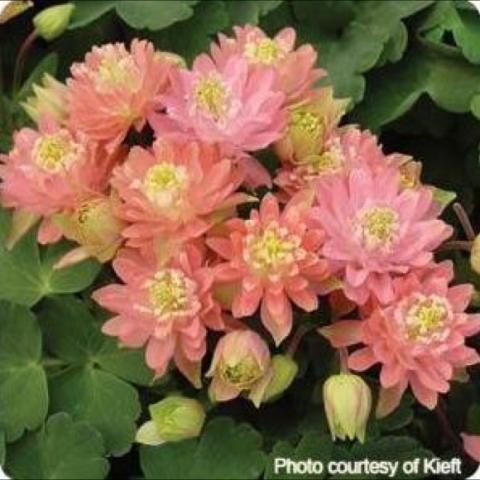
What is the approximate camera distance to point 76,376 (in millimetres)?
828

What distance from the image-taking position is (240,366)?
740mm

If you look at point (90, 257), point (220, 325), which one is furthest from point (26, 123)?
point (220, 325)

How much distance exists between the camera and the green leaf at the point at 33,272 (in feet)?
2.71

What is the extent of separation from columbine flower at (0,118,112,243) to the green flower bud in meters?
0.16

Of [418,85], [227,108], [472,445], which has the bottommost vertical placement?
[472,445]

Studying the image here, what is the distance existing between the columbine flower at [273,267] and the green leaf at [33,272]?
0.36 ft

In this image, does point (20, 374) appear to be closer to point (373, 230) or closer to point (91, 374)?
point (91, 374)

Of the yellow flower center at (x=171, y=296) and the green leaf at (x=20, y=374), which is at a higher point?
the yellow flower center at (x=171, y=296)

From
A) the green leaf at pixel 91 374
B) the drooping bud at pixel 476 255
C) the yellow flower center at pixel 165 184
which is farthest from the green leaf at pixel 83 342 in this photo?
the drooping bud at pixel 476 255

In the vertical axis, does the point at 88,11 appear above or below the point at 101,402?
above

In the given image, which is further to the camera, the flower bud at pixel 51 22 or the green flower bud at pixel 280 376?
the flower bud at pixel 51 22

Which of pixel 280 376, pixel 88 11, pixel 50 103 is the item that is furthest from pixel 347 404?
pixel 88 11

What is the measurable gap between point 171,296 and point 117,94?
0.14 m

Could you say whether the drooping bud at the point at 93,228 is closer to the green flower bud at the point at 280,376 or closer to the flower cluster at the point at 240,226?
the flower cluster at the point at 240,226
